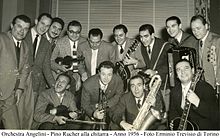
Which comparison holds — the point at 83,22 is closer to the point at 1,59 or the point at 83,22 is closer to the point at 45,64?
the point at 45,64

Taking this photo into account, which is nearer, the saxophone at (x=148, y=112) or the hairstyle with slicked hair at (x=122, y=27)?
the saxophone at (x=148, y=112)

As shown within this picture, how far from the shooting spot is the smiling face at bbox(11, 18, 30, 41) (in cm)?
245

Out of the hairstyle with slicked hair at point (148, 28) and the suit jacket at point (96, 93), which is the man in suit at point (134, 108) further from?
the hairstyle with slicked hair at point (148, 28)

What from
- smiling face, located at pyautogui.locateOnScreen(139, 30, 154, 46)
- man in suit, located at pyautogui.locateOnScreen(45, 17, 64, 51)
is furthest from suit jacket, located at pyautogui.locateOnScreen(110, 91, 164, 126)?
man in suit, located at pyautogui.locateOnScreen(45, 17, 64, 51)

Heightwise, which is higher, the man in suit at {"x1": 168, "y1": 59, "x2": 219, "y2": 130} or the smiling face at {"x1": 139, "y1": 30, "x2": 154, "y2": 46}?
the smiling face at {"x1": 139, "y1": 30, "x2": 154, "y2": 46}

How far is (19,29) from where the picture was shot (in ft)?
8.07

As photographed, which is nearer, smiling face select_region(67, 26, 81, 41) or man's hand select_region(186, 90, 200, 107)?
man's hand select_region(186, 90, 200, 107)

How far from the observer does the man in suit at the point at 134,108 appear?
7.61 feet

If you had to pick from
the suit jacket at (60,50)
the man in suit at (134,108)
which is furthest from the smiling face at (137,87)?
the suit jacket at (60,50)

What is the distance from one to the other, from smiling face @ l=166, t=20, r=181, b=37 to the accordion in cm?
11

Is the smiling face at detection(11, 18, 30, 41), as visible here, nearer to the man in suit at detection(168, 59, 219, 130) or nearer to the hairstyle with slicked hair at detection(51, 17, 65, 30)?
the hairstyle with slicked hair at detection(51, 17, 65, 30)

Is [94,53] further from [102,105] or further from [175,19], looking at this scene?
[175,19]

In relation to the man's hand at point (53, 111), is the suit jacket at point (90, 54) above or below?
above

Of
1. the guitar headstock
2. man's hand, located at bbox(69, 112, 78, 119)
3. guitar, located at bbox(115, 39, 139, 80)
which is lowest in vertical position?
man's hand, located at bbox(69, 112, 78, 119)
